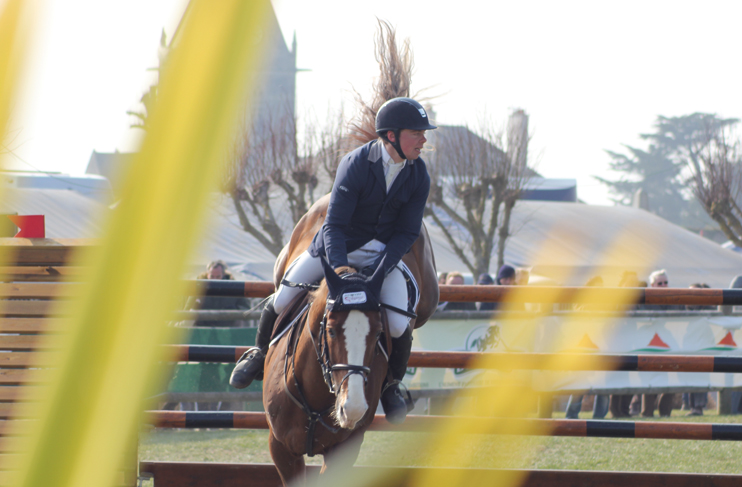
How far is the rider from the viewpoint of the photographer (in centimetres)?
323

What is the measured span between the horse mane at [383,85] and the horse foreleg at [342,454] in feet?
6.14

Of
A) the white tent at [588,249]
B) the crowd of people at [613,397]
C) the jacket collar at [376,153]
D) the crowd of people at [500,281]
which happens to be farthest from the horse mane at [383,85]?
the white tent at [588,249]

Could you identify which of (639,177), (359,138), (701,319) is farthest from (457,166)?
(639,177)

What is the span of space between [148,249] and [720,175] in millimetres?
20473

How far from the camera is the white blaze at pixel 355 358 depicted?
2.73 m

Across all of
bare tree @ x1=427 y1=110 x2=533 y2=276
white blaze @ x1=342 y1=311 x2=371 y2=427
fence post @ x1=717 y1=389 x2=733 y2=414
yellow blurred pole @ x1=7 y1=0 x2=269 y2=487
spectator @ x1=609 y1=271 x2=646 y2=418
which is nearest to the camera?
yellow blurred pole @ x1=7 y1=0 x2=269 y2=487

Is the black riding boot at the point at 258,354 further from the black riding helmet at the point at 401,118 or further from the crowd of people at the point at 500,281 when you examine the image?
the crowd of people at the point at 500,281

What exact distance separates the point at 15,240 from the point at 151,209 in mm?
3082

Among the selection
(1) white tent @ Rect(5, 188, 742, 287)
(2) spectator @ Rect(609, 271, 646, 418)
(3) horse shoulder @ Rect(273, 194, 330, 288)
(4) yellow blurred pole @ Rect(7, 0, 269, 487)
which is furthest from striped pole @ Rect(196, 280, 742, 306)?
(1) white tent @ Rect(5, 188, 742, 287)

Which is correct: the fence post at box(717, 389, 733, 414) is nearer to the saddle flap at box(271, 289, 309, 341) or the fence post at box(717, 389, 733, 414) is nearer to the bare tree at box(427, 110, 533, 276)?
the saddle flap at box(271, 289, 309, 341)

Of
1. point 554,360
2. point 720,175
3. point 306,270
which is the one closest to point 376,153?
point 306,270

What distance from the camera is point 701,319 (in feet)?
29.2

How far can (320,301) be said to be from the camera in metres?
3.18

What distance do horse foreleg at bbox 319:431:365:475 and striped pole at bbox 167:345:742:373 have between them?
2.47ft
